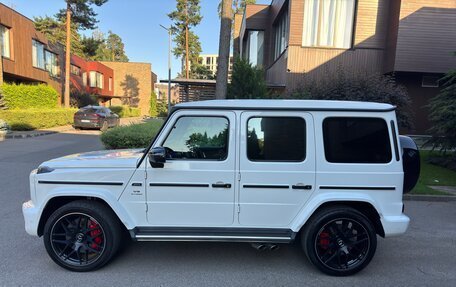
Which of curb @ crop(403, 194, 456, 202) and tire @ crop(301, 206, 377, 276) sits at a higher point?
tire @ crop(301, 206, 377, 276)

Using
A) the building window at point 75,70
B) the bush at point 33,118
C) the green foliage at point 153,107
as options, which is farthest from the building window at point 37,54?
the green foliage at point 153,107

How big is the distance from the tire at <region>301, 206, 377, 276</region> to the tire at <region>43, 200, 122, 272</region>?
2.23m

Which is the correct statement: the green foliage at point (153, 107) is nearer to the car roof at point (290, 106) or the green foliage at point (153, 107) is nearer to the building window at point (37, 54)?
the building window at point (37, 54)

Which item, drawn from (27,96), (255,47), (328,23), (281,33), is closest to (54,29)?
(27,96)

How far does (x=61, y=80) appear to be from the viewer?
31734 mm

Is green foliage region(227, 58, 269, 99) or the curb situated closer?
the curb

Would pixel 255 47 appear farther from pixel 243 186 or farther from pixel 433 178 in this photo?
pixel 243 186

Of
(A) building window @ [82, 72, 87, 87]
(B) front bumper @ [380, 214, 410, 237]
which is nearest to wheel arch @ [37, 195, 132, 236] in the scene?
(B) front bumper @ [380, 214, 410, 237]

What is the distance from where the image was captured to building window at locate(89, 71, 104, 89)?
41.2 m

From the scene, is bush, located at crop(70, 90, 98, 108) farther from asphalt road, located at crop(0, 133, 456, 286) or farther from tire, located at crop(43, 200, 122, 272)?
tire, located at crop(43, 200, 122, 272)

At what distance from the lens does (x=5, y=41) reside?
21.5 meters

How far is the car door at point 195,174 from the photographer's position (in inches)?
136

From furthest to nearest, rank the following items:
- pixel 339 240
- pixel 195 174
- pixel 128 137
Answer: pixel 128 137 → pixel 339 240 → pixel 195 174

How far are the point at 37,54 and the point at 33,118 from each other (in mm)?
10791
